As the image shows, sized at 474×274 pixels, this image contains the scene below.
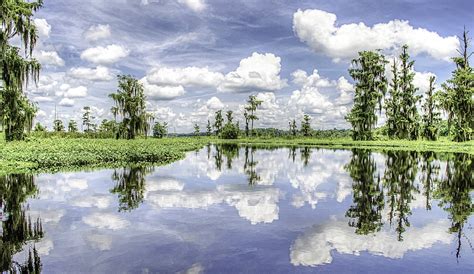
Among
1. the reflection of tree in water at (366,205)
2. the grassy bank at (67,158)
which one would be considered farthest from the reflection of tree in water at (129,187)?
the reflection of tree in water at (366,205)

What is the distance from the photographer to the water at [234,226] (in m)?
7.73

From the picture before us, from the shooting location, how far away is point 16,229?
9.73 metres

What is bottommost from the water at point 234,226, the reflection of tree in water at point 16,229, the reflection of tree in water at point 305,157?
the water at point 234,226

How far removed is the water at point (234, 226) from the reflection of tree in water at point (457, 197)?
0.17 feet

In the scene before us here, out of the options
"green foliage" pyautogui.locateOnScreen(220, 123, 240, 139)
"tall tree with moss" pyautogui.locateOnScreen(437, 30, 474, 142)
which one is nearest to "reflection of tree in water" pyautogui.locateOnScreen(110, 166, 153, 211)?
"tall tree with moss" pyautogui.locateOnScreen(437, 30, 474, 142)

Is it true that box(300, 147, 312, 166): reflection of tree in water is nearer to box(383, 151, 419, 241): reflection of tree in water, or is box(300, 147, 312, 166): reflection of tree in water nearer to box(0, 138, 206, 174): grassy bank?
box(383, 151, 419, 241): reflection of tree in water

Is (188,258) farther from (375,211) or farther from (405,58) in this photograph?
(405,58)

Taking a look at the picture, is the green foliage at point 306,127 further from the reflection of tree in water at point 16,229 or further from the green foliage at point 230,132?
the reflection of tree in water at point 16,229

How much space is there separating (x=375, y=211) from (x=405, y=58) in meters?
65.4

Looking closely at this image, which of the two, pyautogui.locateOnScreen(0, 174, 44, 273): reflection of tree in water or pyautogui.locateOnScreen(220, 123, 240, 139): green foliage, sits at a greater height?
pyautogui.locateOnScreen(220, 123, 240, 139): green foliage

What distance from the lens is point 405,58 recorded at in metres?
69.6

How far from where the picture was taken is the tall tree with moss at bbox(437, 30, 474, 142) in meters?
59.8

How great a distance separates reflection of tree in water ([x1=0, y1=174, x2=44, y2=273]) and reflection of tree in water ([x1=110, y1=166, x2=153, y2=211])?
320 cm

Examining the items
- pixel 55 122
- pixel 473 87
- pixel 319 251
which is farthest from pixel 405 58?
pixel 55 122
